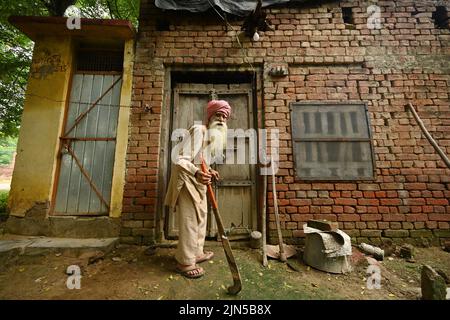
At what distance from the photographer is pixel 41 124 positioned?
3.21 meters

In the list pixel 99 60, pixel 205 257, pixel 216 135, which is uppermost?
pixel 99 60

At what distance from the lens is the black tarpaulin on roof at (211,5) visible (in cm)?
334

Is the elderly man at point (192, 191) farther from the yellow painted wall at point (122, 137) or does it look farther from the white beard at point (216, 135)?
the yellow painted wall at point (122, 137)

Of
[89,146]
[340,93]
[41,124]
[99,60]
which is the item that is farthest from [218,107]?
[41,124]

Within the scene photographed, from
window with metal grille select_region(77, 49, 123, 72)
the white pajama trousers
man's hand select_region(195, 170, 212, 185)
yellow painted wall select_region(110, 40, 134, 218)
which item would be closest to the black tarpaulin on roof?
yellow painted wall select_region(110, 40, 134, 218)

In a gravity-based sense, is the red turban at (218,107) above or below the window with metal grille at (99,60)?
below

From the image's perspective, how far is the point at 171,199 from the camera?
2473mm

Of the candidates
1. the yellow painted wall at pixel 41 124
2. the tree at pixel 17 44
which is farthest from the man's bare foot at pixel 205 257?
the tree at pixel 17 44

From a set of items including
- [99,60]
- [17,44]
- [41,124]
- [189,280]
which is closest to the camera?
[189,280]

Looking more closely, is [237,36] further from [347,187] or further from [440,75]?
[440,75]

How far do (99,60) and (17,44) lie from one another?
2.82 metres

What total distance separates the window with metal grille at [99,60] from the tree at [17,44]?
1.65 m

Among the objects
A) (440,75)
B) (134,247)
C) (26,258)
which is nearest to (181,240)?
(134,247)

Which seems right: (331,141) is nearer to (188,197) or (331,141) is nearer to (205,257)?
(188,197)
